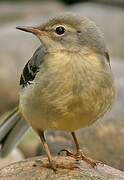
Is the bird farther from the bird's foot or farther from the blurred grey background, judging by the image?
the blurred grey background

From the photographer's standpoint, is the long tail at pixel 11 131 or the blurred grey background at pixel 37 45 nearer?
the long tail at pixel 11 131

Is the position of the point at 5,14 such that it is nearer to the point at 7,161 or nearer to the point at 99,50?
the point at 7,161

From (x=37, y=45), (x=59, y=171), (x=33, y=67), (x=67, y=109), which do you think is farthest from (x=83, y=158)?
(x=37, y=45)

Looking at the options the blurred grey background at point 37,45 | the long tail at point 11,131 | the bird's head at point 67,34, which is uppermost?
the bird's head at point 67,34

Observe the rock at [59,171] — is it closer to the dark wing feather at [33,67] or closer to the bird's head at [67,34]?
the dark wing feather at [33,67]

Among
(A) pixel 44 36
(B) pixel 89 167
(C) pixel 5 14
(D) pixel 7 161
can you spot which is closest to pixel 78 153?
(B) pixel 89 167

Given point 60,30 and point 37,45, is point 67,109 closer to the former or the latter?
point 60,30

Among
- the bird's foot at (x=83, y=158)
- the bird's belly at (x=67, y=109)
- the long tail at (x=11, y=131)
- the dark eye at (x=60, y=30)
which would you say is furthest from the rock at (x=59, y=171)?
the dark eye at (x=60, y=30)
